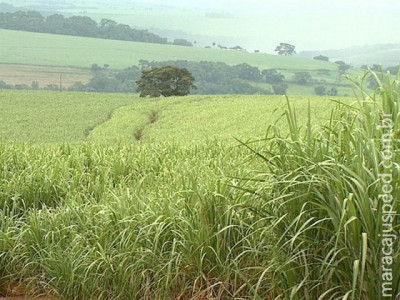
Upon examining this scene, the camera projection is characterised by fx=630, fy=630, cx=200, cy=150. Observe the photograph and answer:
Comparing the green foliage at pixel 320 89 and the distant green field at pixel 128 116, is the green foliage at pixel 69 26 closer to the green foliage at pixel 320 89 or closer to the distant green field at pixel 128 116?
the green foliage at pixel 320 89

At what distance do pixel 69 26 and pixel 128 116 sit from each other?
312 feet

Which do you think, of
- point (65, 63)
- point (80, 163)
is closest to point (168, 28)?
point (65, 63)

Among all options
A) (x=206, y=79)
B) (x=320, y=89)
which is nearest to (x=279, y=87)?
(x=320, y=89)

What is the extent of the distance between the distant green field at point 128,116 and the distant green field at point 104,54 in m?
43.9

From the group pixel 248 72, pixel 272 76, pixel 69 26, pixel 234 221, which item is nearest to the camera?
pixel 234 221

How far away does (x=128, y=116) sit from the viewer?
3262 centimetres

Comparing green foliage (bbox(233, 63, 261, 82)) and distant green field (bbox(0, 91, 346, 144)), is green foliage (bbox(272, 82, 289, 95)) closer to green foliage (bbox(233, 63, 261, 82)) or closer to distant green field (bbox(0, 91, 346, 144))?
green foliage (bbox(233, 63, 261, 82))

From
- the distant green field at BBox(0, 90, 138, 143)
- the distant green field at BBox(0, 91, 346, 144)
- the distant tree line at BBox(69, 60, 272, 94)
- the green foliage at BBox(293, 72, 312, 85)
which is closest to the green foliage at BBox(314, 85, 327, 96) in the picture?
the green foliage at BBox(293, 72, 312, 85)

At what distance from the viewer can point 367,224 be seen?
3207mm

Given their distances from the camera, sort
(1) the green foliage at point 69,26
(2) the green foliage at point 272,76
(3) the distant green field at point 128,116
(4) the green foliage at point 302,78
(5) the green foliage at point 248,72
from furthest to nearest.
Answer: (1) the green foliage at point 69,26 → (5) the green foliage at point 248,72 → (2) the green foliage at point 272,76 → (4) the green foliage at point 302,78 → (3) the distant green field at point 128,116

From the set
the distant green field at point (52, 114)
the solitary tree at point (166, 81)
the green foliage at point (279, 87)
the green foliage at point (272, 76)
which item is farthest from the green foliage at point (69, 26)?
the distant green field at point (52, 114)

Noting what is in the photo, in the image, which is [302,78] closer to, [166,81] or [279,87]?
[279,87]

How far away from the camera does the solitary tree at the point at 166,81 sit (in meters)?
49.5

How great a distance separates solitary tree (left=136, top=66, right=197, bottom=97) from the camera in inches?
1948
